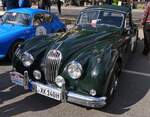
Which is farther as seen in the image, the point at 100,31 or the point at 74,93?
the point at 100,31

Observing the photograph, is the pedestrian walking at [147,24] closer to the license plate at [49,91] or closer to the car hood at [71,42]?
the car hood at [71,42]

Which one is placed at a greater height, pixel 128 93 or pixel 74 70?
pixel 74 70

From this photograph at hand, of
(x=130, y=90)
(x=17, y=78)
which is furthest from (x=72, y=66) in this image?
(x=130, y=90)

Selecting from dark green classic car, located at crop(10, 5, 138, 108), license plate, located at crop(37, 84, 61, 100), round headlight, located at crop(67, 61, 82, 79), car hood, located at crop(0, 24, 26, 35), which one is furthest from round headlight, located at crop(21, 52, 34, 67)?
car hood, located at crop(0, 24, 26, 35)

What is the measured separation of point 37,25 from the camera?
920 cm

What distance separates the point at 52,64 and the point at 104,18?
2728mm

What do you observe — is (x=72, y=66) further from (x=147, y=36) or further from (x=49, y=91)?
(x=147, y=36)

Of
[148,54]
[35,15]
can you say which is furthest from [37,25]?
[148,54]

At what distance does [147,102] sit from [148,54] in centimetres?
440

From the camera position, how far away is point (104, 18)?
733cm

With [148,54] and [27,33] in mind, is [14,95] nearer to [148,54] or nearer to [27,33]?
[27,33]

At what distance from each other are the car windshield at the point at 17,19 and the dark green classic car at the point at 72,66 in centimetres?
285

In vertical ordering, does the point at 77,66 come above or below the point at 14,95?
above

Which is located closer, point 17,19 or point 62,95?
point 62,95
